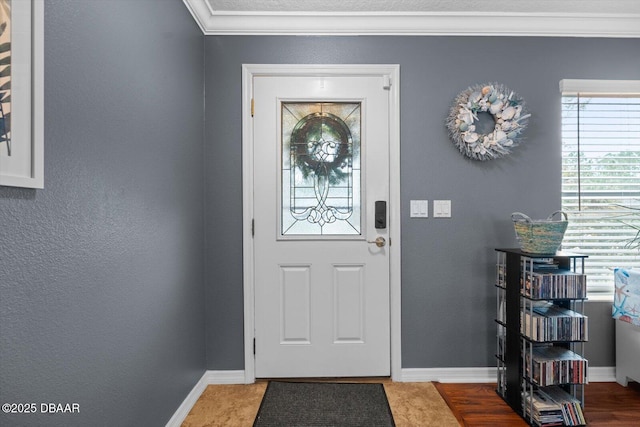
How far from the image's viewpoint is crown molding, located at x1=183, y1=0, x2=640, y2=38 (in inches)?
99.9

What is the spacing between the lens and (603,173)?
263cm

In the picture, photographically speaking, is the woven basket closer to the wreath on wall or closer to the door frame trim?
the wreath on wall

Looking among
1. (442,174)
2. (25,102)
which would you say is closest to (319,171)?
(442,174)

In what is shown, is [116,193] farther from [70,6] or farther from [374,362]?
[374,362]

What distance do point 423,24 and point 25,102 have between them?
7.70 ft

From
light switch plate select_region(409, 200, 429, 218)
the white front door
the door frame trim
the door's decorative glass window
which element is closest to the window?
light switch plate select_region(409, 200, 429, 218)

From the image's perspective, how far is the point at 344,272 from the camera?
261cm

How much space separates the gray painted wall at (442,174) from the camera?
2.58 m

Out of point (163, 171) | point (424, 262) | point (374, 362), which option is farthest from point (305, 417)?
point (163, 171)

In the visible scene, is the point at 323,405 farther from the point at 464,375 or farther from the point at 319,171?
the point at 319,171

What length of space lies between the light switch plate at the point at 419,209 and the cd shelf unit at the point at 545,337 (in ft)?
1.84

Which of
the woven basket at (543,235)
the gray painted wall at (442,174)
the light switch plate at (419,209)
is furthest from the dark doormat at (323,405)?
the woven basket at (543,235)

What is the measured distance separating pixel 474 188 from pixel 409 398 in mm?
1414

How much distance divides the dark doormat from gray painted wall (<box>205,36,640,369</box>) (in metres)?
0.36
